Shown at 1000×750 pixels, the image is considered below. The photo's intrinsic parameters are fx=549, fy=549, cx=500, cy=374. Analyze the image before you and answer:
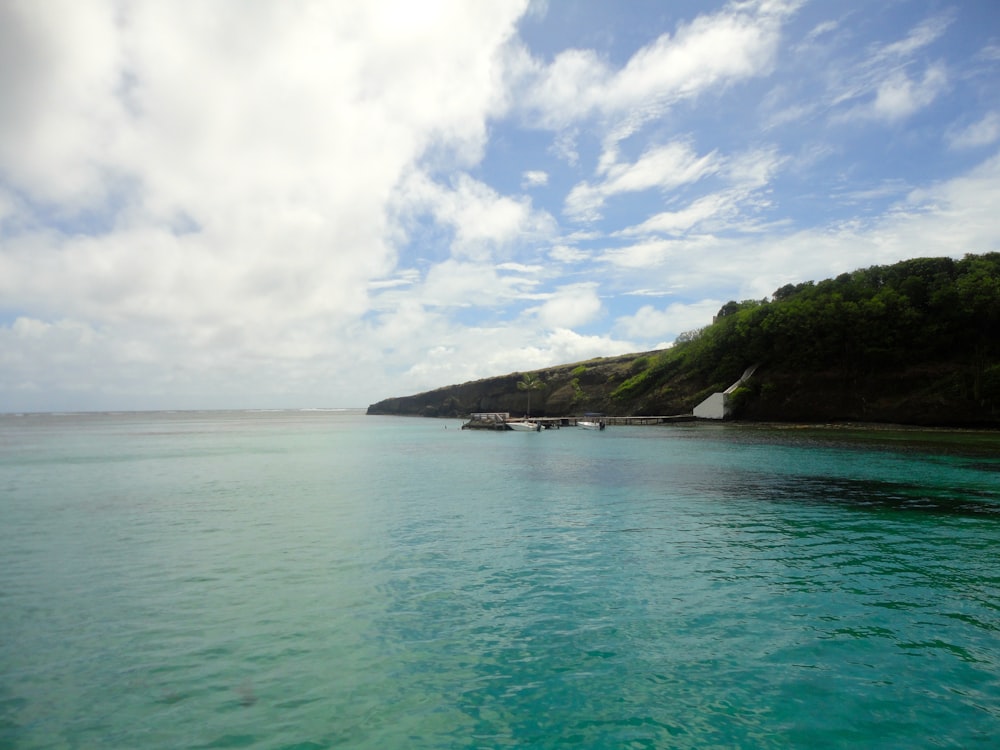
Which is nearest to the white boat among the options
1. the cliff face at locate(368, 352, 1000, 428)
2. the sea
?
the cliff face at locate(368, 352, 1000, 428)

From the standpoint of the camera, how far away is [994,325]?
8088cm

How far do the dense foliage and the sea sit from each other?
69.2 metres

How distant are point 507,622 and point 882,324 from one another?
9703 centimetres

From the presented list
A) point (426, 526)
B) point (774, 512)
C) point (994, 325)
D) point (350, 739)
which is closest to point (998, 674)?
point (350, 739)

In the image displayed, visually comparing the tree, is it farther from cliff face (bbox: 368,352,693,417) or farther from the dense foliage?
the dense foliage

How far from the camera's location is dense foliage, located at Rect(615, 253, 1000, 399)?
80750mm

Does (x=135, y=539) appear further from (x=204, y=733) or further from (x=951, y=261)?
(x=951, y=261)

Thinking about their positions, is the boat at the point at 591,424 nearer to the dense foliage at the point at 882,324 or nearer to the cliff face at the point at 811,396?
the cliff face at the point at 811,396

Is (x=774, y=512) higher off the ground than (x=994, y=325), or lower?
lower

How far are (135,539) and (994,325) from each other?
106342 millimetres

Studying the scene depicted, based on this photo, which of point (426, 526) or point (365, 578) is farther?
point (426, 526)

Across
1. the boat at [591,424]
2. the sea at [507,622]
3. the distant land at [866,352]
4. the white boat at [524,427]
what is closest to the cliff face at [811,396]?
the distant land at [866,352]

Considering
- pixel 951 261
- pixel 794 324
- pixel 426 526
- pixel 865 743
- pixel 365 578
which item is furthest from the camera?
pixel 794 324

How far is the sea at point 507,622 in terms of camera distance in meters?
8.15
